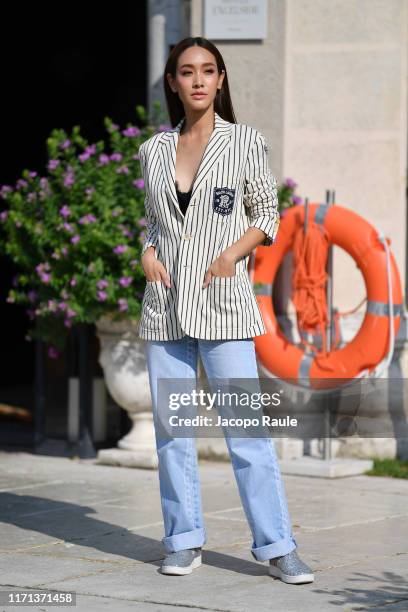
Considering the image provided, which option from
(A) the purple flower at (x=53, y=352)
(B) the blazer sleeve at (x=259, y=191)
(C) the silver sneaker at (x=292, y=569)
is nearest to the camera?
(C) the silver sneaker at (x=292, y=569)

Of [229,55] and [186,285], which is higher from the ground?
[229,55]

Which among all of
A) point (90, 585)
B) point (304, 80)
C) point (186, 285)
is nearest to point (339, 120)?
point (304, 80)

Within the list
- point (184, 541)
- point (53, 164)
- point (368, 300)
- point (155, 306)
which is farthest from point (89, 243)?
point (184, 541)

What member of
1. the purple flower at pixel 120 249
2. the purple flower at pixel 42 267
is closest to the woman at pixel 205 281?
the purple flower at pixel 120 249

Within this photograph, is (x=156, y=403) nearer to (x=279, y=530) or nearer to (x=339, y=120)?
(x=279, y=530)

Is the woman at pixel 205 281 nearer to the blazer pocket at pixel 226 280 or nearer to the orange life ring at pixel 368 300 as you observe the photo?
the blazer pocket at pixel 226 280

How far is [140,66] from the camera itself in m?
10.8

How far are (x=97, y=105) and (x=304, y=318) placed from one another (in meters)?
4.49

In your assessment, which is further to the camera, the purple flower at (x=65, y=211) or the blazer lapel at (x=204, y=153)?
the purple flower at (x=65, y=211)

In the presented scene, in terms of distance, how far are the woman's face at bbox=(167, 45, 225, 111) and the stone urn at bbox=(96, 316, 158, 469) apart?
8.51ft

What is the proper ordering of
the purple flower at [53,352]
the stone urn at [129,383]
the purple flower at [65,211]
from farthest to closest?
the purple flower at [53,352]
the stone urn at [129,383]
the purple flower at [65,211]

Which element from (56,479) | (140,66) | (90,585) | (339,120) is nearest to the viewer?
(90,585)

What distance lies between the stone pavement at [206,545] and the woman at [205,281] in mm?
166

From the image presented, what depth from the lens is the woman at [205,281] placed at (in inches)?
175
